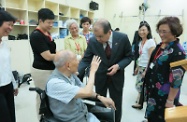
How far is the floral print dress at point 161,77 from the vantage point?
1433mm

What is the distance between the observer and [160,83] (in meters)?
1.58

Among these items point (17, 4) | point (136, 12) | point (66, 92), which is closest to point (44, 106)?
point (66, 92)

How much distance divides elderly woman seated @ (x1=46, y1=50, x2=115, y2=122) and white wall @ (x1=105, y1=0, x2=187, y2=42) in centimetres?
632

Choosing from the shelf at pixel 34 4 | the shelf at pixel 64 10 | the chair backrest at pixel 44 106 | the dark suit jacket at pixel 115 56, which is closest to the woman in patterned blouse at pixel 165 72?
the dark suit jacket at pixel 115 56

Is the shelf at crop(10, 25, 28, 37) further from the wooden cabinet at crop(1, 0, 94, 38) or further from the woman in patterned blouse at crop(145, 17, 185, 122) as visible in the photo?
→ the woman in patterned blouse at crop(145, 17, 185, 122)

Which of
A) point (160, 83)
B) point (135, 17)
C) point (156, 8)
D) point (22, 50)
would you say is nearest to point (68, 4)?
point (22, 50)

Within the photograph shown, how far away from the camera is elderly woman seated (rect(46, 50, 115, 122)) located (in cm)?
126

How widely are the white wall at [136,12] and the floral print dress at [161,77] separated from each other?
229 inches

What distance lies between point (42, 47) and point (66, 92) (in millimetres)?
765

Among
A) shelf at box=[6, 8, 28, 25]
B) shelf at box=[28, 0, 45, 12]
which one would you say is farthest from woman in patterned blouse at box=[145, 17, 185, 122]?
shelf at box=[28, 0, 45, 12]

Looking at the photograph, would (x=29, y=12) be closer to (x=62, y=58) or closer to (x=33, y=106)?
(x=33, y=106)

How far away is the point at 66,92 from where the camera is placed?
49.3 inches

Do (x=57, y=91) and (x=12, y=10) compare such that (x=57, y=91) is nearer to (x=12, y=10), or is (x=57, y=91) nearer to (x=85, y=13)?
(x=12, y=10)

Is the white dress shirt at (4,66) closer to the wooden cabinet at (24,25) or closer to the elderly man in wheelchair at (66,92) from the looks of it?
the elderly man in wheelchair at (66,92)
